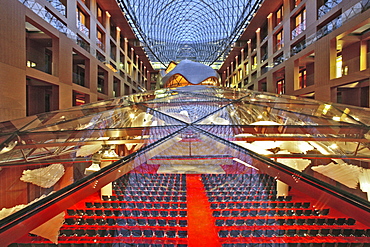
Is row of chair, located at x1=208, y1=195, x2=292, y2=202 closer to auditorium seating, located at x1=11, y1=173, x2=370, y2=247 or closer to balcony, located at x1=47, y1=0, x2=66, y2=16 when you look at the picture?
auditorium seating, located at x1=11, y1=173, x2=370, y2=247

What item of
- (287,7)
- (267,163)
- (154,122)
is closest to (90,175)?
(267,163)

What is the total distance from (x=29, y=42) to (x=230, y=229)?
2151cm

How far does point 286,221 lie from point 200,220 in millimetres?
3482

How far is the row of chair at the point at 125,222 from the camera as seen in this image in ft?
24.3

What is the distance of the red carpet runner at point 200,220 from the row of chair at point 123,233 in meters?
0.49

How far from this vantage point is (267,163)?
3.44m

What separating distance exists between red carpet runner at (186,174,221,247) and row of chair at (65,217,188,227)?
20.5 inches

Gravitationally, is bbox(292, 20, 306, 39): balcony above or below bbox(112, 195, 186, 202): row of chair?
above

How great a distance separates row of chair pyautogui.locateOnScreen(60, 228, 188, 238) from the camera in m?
6.59

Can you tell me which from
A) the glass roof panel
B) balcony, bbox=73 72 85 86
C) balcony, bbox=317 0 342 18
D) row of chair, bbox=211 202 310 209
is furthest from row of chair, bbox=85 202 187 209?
balcony, bbox=317 0 342 18

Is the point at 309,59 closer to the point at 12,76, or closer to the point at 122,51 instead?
the point at 12,76

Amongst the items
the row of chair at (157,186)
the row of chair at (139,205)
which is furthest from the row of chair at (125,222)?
the row of chair at (157,186)

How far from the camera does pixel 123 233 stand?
22.9ft

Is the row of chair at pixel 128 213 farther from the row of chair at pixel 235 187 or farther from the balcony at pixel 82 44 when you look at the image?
the balcony at pixel 82 44
